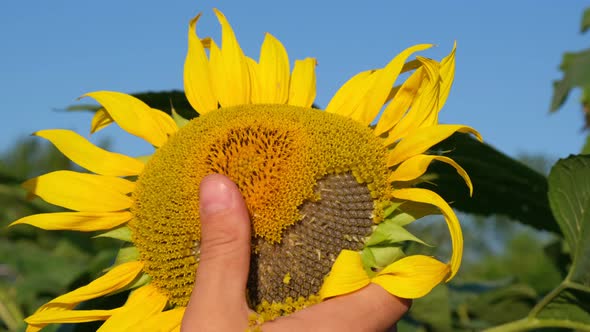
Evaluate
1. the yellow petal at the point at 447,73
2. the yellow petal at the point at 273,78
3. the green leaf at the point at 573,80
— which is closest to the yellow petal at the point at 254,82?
the yellow petal at the point at 273,78

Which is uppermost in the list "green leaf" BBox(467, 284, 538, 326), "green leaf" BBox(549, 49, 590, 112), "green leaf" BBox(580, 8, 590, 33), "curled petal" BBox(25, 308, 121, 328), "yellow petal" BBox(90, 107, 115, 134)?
"green leaf" BBox(580, 8, 590, 33)

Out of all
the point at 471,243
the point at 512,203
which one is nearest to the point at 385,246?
the point at 512,203

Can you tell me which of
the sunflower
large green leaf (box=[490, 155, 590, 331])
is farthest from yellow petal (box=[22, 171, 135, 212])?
large green leaf (box=[490, 155, 590, 331])

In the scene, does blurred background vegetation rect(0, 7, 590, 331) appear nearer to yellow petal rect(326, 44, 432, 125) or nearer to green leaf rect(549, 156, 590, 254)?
green leaf rect(549, 156, 590, 254)

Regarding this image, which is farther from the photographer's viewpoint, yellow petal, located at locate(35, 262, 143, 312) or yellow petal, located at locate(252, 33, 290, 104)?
yellow petal, located at locate(252, 33, 290, 104)

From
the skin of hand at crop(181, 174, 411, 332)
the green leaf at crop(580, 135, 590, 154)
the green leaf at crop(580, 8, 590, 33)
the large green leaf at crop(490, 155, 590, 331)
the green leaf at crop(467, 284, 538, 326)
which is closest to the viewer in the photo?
the skin of hand at crop(181, 174, 411, 332)

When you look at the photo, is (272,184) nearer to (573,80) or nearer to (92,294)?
(92,294)
